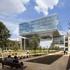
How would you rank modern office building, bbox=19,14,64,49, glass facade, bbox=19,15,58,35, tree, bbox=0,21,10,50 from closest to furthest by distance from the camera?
tree, bbox=0,21,10,50 < modern office building, bbox=19,14,64,49 < glass facade, bbox=19,15,58,35

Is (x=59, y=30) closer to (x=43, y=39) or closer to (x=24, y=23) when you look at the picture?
(x=43, y=39)

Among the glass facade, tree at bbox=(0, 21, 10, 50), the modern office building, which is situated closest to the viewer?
tree at bbox=(0, 21, 10, 50)

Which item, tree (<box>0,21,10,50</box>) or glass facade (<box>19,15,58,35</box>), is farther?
glass facade (<box>19,15,58,35</box>)

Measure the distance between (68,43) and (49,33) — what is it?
1708 centimetres

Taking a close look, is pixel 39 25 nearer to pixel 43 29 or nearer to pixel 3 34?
pixel 43 29

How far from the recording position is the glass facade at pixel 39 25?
149 meters

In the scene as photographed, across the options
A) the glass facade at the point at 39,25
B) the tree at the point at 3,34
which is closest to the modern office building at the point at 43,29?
the glass facade at the point at 39,25

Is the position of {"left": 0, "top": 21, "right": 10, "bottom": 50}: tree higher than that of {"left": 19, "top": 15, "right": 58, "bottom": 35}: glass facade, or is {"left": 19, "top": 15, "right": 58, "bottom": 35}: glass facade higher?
{"left": 19, "top": 15, "right": 58, "bottom": 35}: glass facade

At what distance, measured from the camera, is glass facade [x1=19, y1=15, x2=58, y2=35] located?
149 m

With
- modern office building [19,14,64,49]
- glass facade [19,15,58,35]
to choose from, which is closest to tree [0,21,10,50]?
modern office building [19,14,64,49]

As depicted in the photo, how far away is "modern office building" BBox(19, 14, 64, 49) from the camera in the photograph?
147625 mm

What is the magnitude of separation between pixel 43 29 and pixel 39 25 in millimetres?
3968

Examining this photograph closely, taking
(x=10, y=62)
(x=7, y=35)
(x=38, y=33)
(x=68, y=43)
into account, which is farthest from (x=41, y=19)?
(x=10, y=62)

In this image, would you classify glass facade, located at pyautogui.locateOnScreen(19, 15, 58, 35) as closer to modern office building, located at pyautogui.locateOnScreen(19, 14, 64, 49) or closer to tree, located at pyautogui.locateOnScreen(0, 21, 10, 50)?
modern office building, located at pyautogui.locateOnScreen(19, 14, 64, 49)
